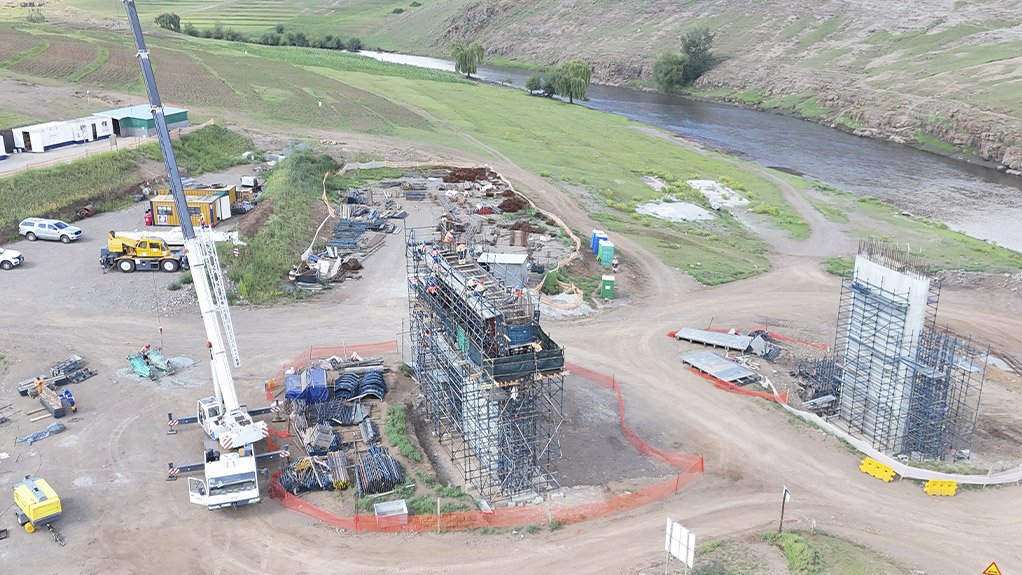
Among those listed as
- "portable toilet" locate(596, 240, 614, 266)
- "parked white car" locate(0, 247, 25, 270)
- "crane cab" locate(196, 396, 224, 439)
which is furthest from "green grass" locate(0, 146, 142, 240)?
"portable toilet" locate(596, 240, 614, 266)

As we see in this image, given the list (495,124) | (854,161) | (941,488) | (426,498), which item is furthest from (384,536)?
(854,161)

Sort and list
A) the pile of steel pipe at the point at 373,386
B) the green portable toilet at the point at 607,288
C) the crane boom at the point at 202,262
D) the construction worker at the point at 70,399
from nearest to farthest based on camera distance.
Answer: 1. the crane boom at the point at 202,262
2. the construction worker at the point at 70,399
3. the pile of steel pipe at the point at 373,386
4. the green portable toilet at the point at 607,288

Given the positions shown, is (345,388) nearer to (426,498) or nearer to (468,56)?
(426,498)

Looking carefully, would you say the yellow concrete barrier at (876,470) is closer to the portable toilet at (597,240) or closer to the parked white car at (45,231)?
the portable toilet at (597,240)

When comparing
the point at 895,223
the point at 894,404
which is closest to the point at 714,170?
the point at 895,223

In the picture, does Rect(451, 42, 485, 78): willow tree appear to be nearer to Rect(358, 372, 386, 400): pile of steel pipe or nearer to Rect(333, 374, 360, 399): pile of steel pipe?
Rect(358, 372, 386, 400): pile of steel pipe

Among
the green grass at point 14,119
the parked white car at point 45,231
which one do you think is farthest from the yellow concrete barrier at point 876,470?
the green grass at point 14,119
